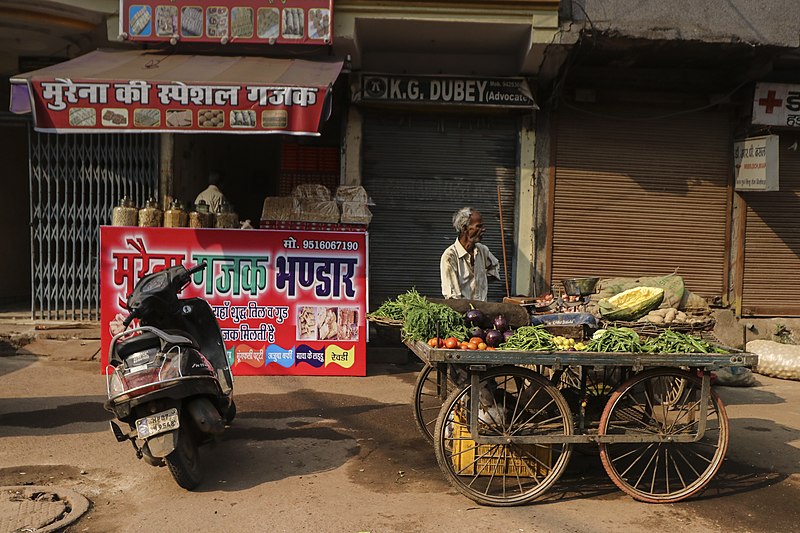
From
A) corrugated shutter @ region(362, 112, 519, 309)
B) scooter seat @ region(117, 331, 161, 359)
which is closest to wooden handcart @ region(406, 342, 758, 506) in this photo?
scooter seat @ region(117, 331, 161, 359)

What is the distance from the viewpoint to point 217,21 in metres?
8.80

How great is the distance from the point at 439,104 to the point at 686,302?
4.01m

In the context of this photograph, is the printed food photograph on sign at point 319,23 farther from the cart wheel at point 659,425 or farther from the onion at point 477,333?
the cart wheel at point 659,425

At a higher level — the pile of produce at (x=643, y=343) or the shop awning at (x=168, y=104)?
the shop awning at (x=168, y=104)

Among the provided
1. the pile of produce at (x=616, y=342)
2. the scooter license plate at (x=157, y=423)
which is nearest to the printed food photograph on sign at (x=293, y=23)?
the scooter license plate at (x=157, y=423)

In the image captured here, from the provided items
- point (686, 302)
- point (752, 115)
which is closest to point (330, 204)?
point (686, 302)

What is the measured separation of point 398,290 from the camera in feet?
32.4

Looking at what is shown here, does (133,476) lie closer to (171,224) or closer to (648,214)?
(171,224)

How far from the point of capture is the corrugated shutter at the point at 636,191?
32.1 feet

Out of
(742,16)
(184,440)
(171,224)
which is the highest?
(742,16)

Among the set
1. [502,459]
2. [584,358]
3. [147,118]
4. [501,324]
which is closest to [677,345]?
[584,358]

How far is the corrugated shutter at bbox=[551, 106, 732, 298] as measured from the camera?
978 cm

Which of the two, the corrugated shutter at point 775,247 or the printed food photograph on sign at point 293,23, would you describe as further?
the corrugated shutter at point 775,247

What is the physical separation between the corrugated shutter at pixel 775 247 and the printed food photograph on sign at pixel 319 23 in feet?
19.9
